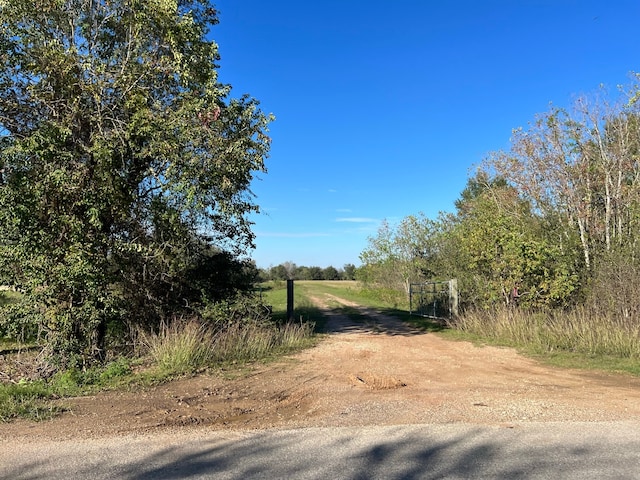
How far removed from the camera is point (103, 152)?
9.09 metres

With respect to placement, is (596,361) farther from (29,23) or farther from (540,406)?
(29,23)

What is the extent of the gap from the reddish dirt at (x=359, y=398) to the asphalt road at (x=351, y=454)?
1.26ft

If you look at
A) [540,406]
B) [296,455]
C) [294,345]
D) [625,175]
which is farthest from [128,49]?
[625,175]

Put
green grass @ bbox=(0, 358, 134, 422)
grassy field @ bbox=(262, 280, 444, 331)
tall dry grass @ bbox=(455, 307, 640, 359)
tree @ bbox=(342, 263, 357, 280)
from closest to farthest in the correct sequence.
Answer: green grass @ bbox=(0, 358, 134, 422), tall dry grass @ bbox=(455, 307, 640, 359), grassy field @ bbox=(262, 280, 444, 331), tree @ bbox=(342, 263, 357, 280)

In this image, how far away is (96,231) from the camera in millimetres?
9742

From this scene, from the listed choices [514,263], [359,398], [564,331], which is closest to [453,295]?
[514,263]

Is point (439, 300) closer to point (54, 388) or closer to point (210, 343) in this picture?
point (210, 343)

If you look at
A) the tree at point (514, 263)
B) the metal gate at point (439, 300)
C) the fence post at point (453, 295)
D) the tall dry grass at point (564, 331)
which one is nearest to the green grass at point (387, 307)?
the metal gate at point (439, 300)

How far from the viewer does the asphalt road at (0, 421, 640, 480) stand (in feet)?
14.1

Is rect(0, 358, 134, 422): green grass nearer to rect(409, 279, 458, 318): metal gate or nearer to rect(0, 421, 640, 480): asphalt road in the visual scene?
rect(0, 421, 640, 480): asphalt road

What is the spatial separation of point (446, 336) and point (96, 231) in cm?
990

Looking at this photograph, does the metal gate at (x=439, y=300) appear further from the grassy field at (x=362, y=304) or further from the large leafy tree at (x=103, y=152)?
the large leafy tree at (x=103, y=152)

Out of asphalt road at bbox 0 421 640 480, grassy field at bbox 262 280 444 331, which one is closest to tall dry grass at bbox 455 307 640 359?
grassy field at bbox 262 280 444 331

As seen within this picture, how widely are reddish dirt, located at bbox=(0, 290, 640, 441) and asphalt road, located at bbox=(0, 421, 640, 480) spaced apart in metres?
0.38
